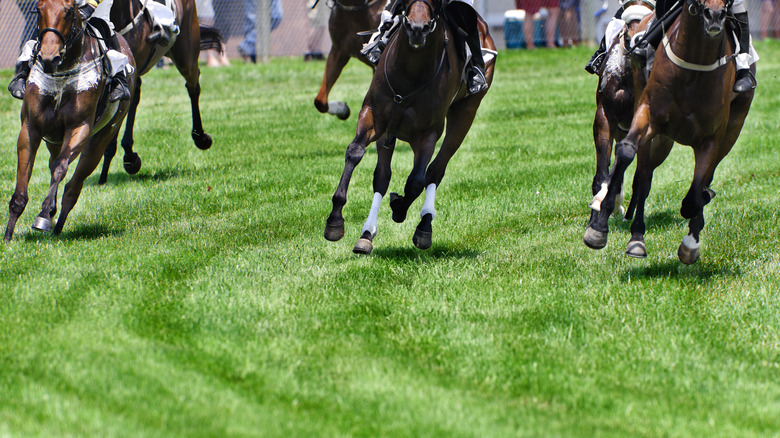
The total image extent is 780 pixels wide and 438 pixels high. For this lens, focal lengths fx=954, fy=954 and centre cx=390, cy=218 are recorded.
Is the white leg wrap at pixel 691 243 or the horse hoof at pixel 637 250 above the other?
the white leg wrap at pixel 691 243

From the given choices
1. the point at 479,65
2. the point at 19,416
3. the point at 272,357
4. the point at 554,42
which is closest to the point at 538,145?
the point at 479,65

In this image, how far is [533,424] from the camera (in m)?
4.66

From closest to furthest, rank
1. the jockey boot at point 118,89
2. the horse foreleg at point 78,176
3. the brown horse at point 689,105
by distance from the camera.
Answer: the brown horse at point 689,105 → the jockey boot at point 118,89 → the horse foreleg at point 78,176

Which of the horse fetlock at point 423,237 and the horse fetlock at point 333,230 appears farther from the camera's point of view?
the horse fetlock at point 423,237

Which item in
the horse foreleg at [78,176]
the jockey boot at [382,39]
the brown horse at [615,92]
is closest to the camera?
the jockey boot at [382,39]

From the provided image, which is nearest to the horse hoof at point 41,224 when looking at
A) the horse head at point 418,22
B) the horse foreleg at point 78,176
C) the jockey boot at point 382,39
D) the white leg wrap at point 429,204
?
the horse foreleg at point 78,176

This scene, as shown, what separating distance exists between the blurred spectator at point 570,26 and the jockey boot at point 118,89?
17766mm

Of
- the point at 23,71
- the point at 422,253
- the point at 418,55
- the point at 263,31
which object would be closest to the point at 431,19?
the point at 418,55

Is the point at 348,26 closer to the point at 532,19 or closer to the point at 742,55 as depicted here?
Result: the point at 742,55

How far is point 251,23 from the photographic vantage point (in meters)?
22.5

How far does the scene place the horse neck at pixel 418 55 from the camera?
7352 mm

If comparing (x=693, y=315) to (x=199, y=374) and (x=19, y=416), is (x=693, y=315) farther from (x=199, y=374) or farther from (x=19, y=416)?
(x=19, y=416)

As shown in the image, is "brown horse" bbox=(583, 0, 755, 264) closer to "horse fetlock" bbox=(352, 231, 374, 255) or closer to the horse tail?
"horse fetlock" bbox=(352, 231, 374, 255)

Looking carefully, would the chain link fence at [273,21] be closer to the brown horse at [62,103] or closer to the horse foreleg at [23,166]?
the brown horse at [62,103]
